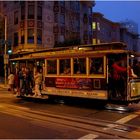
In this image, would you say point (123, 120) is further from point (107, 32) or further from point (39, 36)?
point (107, 32)

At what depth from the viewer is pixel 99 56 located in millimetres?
14656

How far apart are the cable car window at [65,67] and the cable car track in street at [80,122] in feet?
9.14

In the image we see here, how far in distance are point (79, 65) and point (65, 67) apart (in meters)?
0.88

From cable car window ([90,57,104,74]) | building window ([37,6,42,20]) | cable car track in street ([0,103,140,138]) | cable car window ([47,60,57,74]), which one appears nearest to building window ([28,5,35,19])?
building window ([37,6,42,20])

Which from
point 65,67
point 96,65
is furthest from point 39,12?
point 96,65

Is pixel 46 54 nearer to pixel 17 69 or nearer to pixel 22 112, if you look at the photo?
pixel 17 69

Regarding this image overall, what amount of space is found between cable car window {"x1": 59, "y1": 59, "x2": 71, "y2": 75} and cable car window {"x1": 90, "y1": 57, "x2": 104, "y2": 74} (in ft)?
4.40

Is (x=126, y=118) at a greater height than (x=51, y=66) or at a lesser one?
lesser

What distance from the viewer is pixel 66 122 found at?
37.4 feet

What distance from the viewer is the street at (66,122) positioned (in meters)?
9.41

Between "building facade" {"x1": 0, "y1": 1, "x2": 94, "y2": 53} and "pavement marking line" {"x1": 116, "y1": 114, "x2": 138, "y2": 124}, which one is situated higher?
"building facade" {"x1": 0, "y1": 1, "x2": 94, "y2": 53}

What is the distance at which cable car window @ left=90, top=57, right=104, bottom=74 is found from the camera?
48.1 feet

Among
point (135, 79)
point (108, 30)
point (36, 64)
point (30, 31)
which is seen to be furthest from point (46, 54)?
point (108, 30)

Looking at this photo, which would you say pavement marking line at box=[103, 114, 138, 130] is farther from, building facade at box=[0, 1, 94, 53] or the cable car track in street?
building facade at box=[0, 1, 94, 53]
